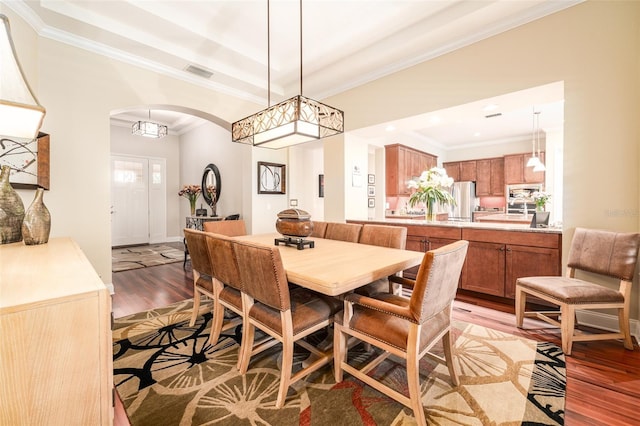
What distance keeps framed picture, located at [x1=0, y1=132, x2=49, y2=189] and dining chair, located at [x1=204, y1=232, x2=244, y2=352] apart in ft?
7.26

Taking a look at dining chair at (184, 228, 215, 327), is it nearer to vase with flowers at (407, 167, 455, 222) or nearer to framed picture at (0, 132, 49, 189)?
framed picture at (0, 132, 49, 189)

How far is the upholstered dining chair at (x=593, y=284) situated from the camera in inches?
82.6

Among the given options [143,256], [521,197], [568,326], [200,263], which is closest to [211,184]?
[143,256]

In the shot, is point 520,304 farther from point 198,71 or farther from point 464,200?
point 464,200

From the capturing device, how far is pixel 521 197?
6.75 metres

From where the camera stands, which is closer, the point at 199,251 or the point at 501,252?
the point at 199,251

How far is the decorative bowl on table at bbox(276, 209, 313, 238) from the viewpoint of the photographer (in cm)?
237

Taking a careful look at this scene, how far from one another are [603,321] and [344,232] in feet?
7.94

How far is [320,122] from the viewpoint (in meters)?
2.42

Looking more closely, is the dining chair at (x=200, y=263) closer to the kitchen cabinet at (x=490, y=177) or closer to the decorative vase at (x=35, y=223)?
the decorative vase at (x=35, y=223)

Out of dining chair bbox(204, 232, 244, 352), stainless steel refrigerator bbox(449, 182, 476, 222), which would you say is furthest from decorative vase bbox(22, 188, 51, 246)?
stainless steel refrigerator bbox(449, 182, 476, 222)

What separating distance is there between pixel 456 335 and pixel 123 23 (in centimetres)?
455

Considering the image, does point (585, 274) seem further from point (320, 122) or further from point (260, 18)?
point (260, 18)

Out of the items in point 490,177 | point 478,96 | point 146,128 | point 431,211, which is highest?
point 146,128
